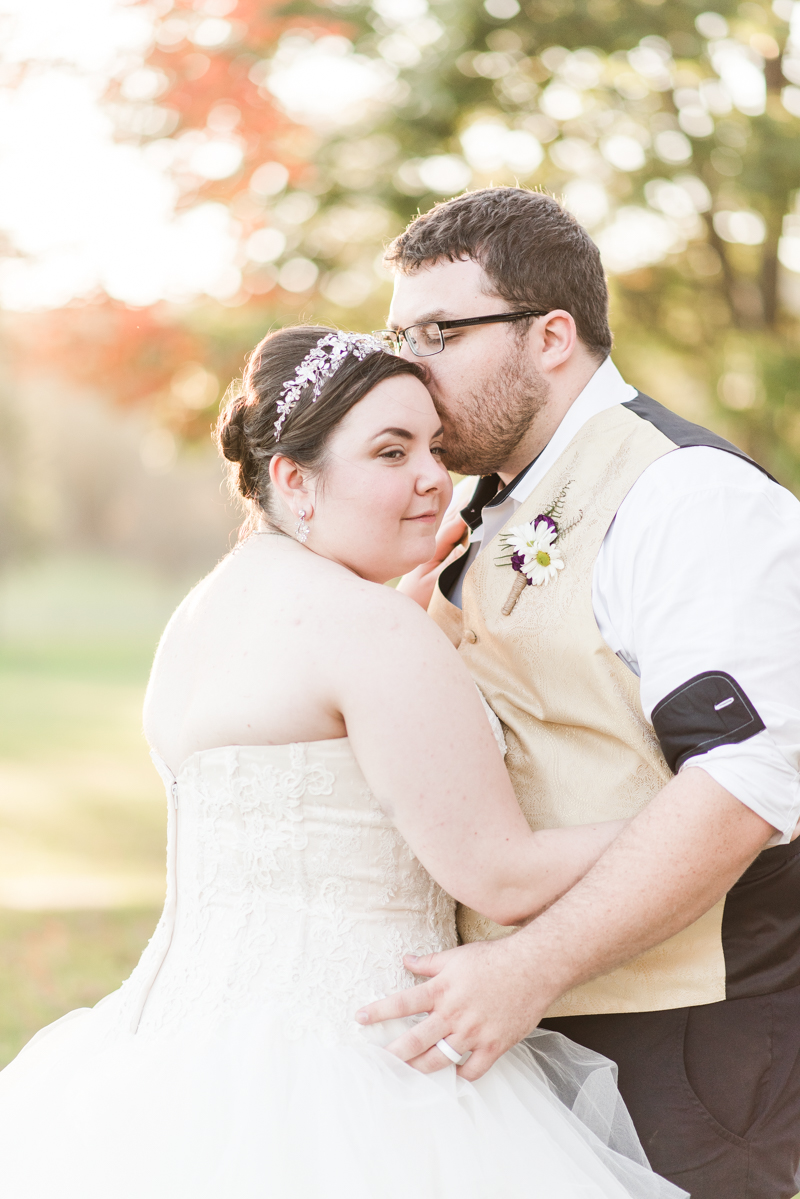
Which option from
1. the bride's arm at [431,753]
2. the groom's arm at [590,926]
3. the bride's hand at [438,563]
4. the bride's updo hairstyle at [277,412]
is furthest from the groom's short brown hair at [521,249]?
the groom's arm at [590,926]

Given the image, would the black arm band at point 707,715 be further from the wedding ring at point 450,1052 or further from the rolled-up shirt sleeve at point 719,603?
the wedding ring at point 450,1052

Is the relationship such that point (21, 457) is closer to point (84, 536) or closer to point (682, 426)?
point (84, 536)

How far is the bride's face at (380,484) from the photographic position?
8.19 feet

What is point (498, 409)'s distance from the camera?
2822 millimetres

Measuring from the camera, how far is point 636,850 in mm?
2174

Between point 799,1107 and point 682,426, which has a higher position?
point 682,426

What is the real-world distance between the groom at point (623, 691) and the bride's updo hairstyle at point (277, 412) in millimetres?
350

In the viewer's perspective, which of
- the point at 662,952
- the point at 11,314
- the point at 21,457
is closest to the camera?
the point at 662,952

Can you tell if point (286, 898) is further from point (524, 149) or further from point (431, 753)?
point (524, 149)

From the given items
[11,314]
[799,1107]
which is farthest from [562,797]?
[11,314]

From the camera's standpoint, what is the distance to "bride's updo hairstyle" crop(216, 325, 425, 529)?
8.18ft

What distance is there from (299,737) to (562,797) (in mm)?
615

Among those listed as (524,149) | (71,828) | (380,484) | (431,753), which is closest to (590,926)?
(431,753)

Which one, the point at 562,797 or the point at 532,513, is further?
the point at 532,513
